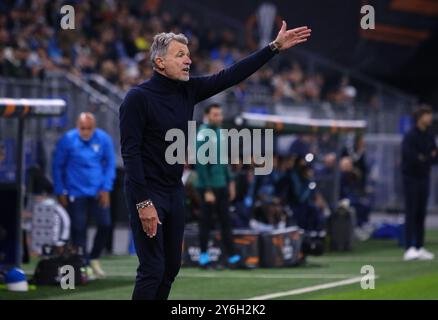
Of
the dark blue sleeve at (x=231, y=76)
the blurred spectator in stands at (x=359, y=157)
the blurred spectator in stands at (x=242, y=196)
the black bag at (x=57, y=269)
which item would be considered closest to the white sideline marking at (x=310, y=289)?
the black bag at (x=57, y=269)

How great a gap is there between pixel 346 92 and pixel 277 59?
7.21 feet

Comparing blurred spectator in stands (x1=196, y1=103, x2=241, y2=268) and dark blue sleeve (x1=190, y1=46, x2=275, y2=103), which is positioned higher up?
dark blue sleeve (x1=190, y1=46, x2=275, y2=103)

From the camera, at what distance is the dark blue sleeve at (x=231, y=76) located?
29.2ft

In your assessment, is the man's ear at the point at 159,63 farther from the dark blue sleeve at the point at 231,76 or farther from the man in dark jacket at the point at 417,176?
the man in dark jacket at the point at 417,176

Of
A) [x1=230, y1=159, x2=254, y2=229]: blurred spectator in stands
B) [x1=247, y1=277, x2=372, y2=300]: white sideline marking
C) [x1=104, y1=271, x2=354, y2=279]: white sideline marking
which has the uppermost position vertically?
[x1=230, y1=159, x2=254, y2=229]: blurred spectator in stands

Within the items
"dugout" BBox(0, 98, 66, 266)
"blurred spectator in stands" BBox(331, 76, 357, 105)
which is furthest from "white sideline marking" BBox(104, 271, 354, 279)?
"blurred spectator in stands" BBox(331, 76, 357, 105)

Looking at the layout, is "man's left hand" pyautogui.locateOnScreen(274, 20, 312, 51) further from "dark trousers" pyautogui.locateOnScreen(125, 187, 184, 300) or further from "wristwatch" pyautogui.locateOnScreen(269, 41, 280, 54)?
"dark trousers" pyautogui.locateOnScreen(125, 187, 184, 300)

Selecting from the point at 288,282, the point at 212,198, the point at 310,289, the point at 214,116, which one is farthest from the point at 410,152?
the point at 310,289

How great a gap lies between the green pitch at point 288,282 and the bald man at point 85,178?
650 mm

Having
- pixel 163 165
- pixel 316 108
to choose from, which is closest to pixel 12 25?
pixel 316 108

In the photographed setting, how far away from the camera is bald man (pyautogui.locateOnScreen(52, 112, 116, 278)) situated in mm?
14938

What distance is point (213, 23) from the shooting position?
35.0m

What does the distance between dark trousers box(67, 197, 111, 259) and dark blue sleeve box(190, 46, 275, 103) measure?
6.14 meters

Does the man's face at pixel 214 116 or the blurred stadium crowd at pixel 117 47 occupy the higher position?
the blurred stadium crowd at pixel 117 47
